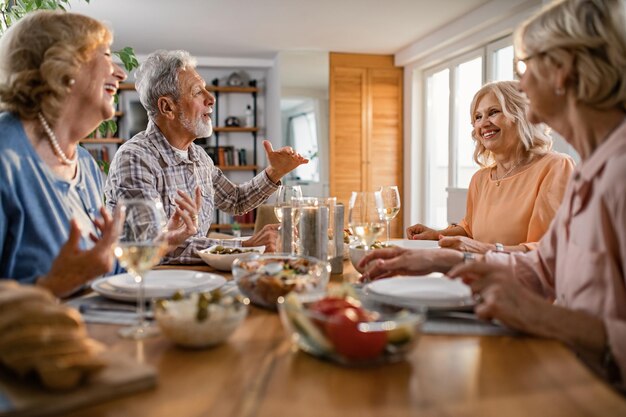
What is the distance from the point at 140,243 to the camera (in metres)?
1.04

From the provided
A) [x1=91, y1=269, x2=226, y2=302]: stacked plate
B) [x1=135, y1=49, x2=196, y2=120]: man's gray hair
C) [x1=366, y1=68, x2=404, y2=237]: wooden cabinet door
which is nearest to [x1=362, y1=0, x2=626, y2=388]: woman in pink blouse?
[x1=91, y1=269, x2=226, y2=302]: stacked plate

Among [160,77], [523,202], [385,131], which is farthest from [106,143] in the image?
[523,202]

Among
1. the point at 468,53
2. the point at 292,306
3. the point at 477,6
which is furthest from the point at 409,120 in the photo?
the point at 292,306

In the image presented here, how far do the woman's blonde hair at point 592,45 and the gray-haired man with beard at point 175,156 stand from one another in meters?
1.63

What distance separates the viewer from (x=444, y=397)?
2.48ft

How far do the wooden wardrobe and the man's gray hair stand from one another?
4.85m

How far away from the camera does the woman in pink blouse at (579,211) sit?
1.03 metres

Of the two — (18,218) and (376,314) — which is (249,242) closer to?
(18,218)

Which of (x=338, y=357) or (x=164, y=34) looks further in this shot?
(x=164, y=34)

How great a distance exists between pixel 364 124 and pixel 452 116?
1.43 m

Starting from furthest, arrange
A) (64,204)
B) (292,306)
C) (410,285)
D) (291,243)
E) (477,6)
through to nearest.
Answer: (477,6)
(291,243)
(64,204)
(410,285)
(292,306)

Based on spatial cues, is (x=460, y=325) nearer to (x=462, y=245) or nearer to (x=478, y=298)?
(x=478, y=298)

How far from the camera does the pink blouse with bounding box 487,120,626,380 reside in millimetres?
1078

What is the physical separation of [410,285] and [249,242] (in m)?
0.92
